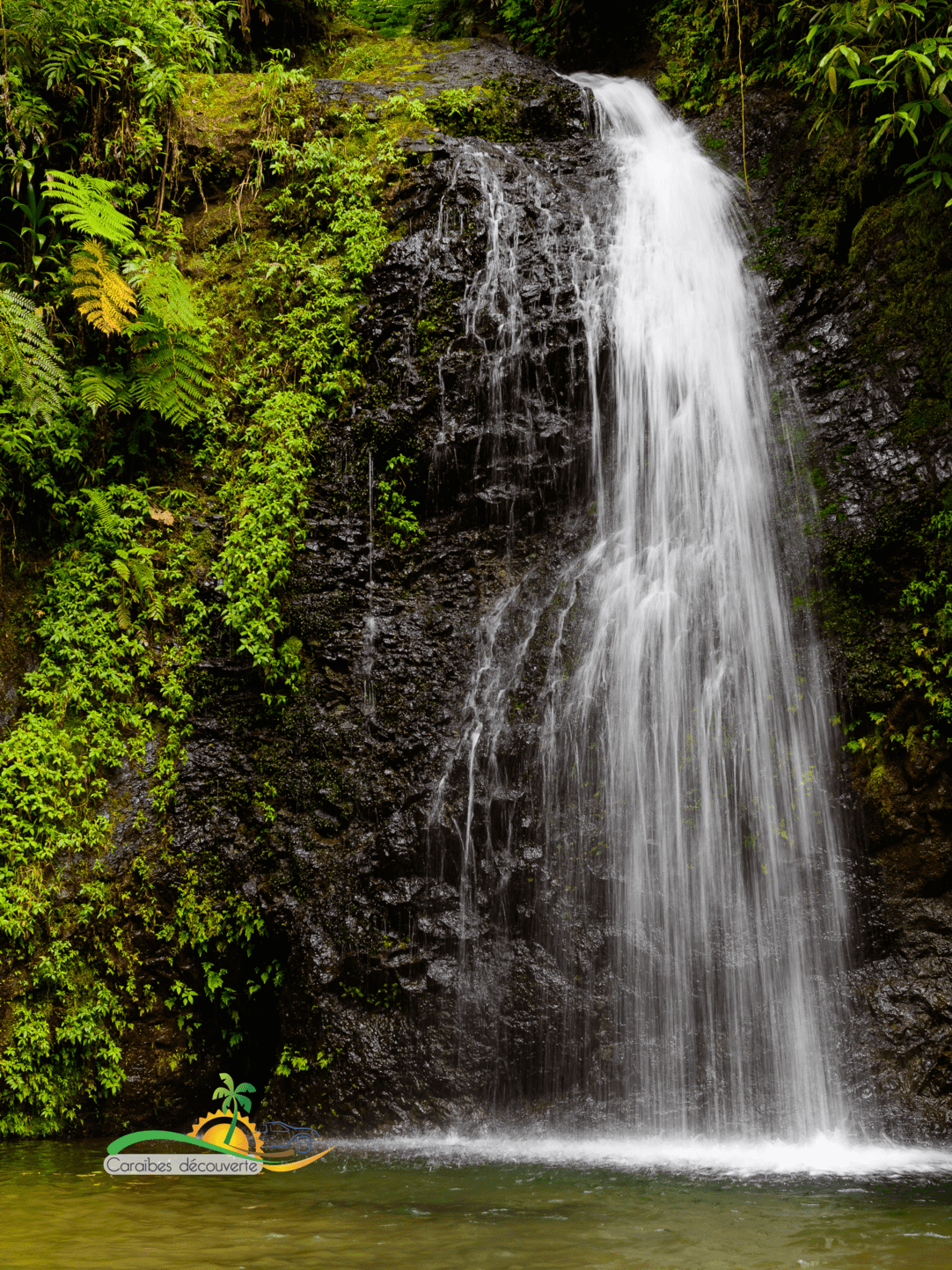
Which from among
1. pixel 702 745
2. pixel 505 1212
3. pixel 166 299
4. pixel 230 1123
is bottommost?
pixel 230 1123

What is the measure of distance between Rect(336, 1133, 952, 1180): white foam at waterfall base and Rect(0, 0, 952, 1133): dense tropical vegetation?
1.71 m

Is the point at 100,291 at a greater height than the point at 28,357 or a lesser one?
greater

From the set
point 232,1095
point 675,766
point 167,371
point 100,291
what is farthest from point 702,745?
point 100,291

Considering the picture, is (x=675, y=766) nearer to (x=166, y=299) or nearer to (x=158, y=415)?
(x=158, y=415)

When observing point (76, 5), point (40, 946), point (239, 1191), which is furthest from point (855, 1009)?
point (76, 5)

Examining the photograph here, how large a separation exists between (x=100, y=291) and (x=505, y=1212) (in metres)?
6.72

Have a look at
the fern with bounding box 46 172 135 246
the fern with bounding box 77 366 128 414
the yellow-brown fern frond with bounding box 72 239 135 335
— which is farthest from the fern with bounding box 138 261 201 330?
the fern with bounding box 77 366 128 414

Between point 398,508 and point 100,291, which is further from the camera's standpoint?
point 398,508

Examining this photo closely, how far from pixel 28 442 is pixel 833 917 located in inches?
274

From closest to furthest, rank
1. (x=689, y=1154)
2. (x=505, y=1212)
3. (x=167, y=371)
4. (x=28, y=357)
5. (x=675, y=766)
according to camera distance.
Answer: (x=505, y=1212) → (x=689, y=1154) → (x=675, y=766) → (x=28, y=357) → (x=167, y=371)

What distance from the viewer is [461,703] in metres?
6.30

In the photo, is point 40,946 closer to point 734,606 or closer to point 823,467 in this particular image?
point 734,606

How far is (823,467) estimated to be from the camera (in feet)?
21.6

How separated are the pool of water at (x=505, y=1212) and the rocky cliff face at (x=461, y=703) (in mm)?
811
